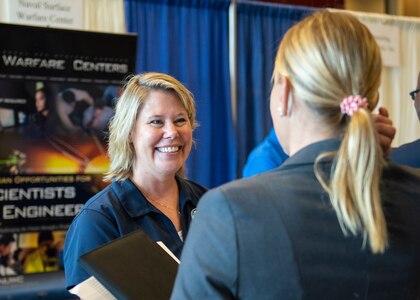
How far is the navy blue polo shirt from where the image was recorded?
1596mm

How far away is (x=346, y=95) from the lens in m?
0.90

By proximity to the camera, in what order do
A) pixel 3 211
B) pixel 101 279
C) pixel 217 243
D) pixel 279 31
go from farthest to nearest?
pixel 279 31, pixel 3 211, pixel 101 279, pixel 217 243

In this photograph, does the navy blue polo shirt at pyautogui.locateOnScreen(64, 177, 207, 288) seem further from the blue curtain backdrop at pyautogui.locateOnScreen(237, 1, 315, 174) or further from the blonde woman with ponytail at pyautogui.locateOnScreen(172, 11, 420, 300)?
the blue curtain backdrop at pyautogui.locateOnScreen(237, 1, 315, 174)

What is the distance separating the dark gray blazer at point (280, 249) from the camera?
86 cm

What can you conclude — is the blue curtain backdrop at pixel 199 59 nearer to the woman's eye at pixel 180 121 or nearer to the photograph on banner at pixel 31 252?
the photograph on banner at pixel 31 252

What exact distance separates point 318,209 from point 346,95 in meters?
0.19

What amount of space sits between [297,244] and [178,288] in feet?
0.68

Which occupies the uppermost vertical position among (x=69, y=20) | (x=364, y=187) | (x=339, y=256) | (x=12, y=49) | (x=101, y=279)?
(x=69, y=20)

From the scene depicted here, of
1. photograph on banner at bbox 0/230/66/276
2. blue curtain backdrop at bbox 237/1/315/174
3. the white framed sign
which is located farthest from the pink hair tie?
blue curtain backdrop at bbox 237/1/315/174

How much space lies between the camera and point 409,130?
15.9 ft

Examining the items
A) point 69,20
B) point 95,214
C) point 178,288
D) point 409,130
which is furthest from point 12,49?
point 409,130

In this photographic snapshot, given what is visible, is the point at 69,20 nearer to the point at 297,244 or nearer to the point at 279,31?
the point at 279,31

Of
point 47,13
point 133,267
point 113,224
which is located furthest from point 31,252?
point 133,267

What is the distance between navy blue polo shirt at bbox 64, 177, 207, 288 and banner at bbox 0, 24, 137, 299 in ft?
4.63
